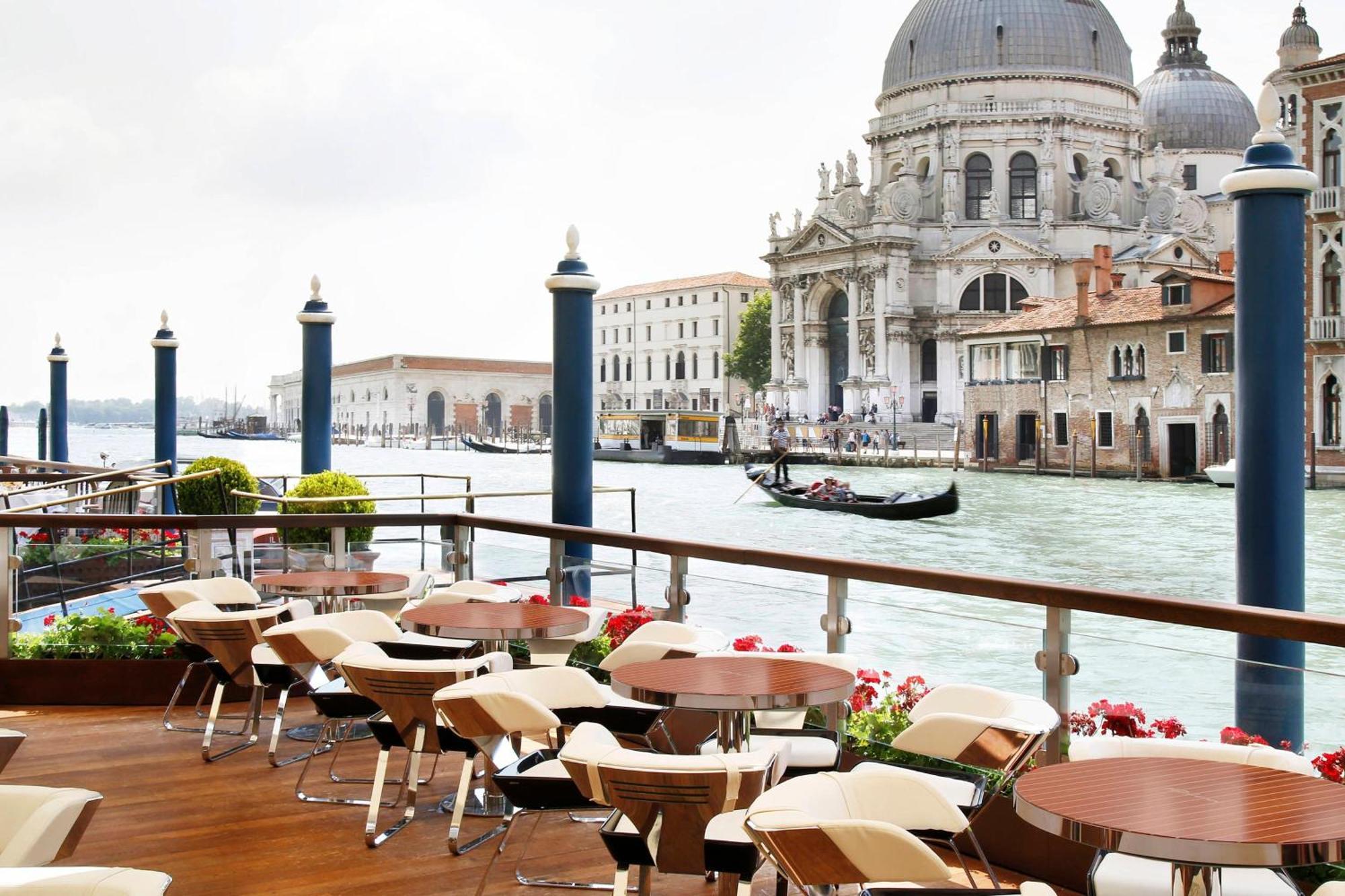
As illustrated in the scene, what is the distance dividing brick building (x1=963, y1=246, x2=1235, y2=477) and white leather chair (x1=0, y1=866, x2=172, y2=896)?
110ft

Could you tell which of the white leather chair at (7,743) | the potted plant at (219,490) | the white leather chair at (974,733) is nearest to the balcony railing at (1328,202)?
the potted plant at (219,490)

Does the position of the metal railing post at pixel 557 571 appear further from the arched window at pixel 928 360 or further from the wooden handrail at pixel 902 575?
the arched window at pixel 928 360

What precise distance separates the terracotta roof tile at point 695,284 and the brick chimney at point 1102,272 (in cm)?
3528

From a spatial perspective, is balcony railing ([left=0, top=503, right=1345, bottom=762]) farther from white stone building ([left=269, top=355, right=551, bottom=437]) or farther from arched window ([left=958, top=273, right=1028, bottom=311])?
white stone building ([left=269, top=355, right=551, bottom=437])

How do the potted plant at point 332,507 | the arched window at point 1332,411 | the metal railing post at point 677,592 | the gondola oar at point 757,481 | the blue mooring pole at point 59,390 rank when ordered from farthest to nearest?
the gondola oar at point 757,481 < the arched window at point 1332,411 < the blue mooring pole at point 59,390 < the potted plant at point 332,507 < the metal railing post at point 677,592

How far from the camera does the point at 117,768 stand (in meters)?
4.44

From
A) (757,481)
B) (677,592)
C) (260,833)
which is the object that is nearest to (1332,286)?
(757,481)

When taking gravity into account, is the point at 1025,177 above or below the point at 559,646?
above

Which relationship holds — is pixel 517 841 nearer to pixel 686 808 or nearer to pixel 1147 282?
pixel 686 808

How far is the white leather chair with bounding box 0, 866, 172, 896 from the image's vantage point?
1.84 m

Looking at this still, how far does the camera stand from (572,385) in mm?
7281

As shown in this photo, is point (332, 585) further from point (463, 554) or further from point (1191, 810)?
point (1191, 810)

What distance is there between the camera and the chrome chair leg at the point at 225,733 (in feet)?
15.0

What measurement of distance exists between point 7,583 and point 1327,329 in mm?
28159
